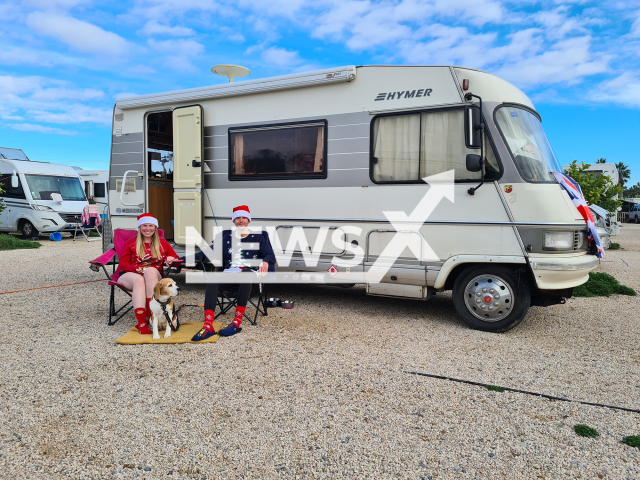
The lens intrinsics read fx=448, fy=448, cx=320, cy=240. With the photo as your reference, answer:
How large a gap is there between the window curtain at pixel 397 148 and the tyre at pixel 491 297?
1.19 meters

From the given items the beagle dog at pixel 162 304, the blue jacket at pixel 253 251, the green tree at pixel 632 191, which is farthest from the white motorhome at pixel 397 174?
the green tree at pixel 632 191

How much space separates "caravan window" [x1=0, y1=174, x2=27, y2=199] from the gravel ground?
34.1 feet

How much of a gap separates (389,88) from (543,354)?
301 centimetres

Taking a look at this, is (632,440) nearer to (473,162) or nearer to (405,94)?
(473,162)

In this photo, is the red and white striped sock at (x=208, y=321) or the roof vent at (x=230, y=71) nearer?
the red and white striped sock at (x=208, y=321)

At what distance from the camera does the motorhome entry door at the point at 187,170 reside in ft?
19.0

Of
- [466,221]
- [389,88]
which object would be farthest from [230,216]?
[466,221]

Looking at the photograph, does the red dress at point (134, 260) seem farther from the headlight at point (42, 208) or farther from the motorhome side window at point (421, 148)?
the headlight at point (42, 208)

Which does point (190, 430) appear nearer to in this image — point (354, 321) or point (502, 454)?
point (502, 454)

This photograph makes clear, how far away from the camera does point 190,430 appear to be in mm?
2531

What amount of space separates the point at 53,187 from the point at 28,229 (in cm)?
150

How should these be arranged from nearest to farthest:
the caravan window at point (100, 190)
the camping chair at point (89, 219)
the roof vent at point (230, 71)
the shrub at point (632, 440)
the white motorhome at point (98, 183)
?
the shrub at point (632, 440)
the roof vent at point (230, 71)
the camping chair at point (89, 219)
the white motorhome at point (98, 183)
the caravan window at point (100, 190)

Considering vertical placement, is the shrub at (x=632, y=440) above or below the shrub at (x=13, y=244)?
below

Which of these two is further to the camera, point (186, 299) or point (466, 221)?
point (186, 299)
